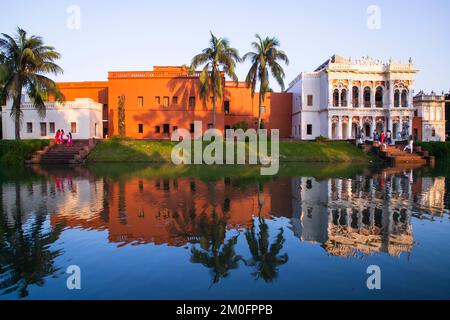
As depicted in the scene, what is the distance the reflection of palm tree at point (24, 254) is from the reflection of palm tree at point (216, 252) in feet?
8.29

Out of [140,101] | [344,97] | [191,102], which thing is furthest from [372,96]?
[140,101]

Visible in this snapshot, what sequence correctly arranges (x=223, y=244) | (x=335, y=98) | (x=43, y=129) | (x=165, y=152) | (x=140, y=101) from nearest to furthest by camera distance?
(x=223, y=244)
(x=165, y=152)
(x=43, y=129)
(x=140, y=101)
(x=335, y=98)

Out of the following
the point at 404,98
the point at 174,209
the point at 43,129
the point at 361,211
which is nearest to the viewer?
the point at 361,211

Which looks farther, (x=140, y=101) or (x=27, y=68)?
(x=140, y=101)

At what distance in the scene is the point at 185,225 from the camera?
8633 mm

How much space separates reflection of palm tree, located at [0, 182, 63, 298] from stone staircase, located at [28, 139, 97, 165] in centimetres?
1911

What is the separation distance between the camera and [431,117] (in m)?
51.2

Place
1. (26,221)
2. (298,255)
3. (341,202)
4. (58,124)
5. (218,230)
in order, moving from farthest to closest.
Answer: (58,124) → (341,202) → (26,221) → (218,230) → (298,255)

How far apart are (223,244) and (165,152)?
76.2ft

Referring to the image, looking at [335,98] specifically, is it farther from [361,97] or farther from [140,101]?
[140,101]

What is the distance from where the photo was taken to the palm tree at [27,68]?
2764cm

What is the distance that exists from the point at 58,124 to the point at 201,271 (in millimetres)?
34280
